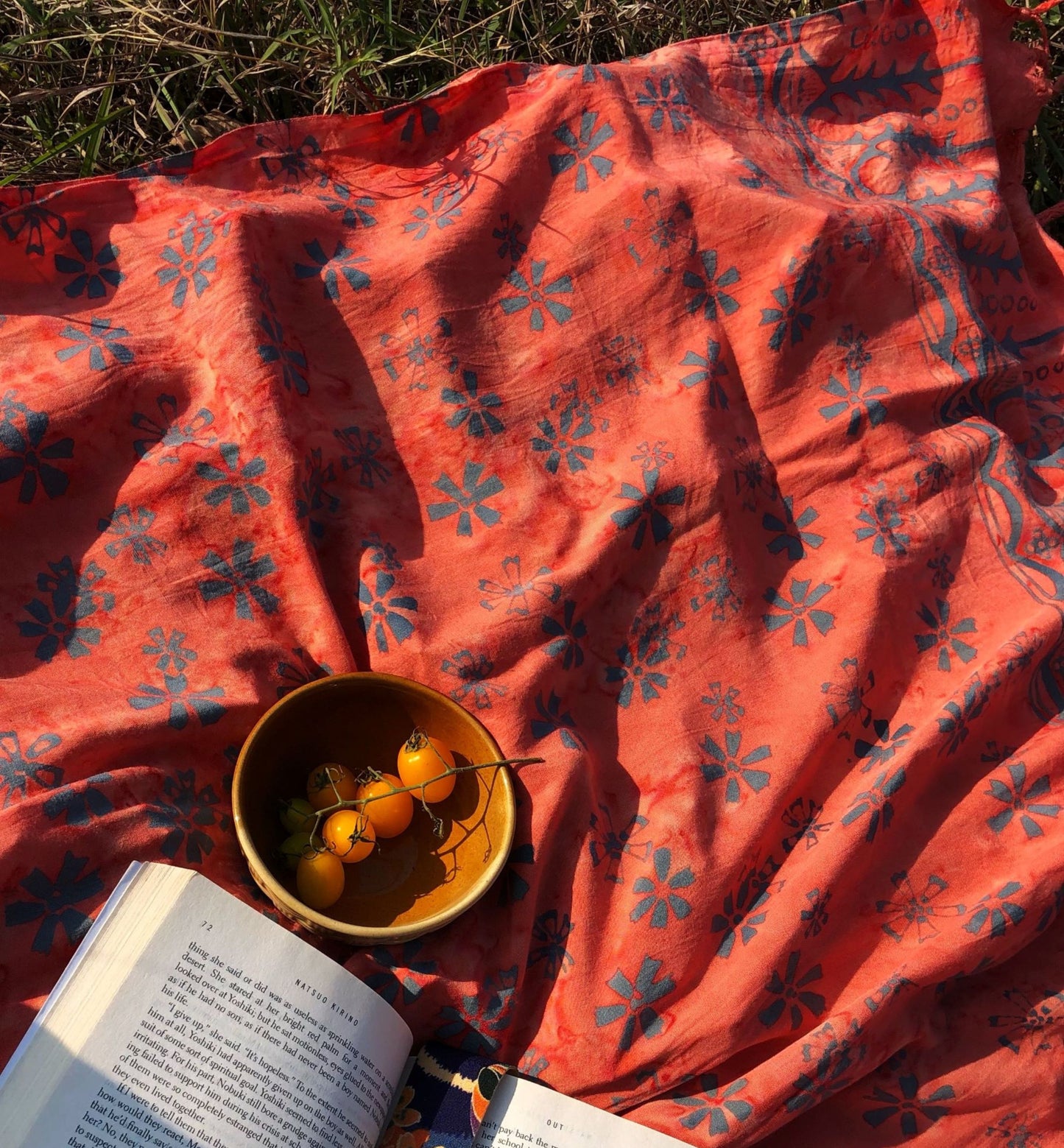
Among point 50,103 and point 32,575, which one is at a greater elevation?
point 50,103

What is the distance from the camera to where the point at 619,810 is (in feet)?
3.34

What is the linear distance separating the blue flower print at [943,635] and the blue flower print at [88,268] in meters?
0.97

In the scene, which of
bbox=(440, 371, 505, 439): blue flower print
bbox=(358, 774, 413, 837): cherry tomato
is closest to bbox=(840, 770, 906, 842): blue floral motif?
bbox=(358, 774, 413, 837): cherry tomato

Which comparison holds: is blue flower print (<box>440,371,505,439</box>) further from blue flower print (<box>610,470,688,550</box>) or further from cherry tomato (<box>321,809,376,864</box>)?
cherry tomato (<box>321,809,376,864</box>)

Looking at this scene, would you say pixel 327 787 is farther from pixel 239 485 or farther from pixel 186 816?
pixel 239 485

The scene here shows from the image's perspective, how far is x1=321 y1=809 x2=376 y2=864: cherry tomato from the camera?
0.90 m

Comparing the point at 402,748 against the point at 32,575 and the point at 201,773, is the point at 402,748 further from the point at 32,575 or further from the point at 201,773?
the point at 32,575

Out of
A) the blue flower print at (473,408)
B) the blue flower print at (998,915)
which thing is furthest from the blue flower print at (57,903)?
the blue flower print at (998,915)

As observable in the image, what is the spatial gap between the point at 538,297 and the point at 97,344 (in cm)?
49

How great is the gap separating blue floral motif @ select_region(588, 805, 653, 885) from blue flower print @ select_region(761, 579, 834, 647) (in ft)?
0.88

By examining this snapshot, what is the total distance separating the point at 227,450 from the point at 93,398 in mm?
139

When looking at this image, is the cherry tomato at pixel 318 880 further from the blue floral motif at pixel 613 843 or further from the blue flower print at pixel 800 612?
the blue flower print at pixel 800 612

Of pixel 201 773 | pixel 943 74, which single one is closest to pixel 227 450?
pixel 201 773

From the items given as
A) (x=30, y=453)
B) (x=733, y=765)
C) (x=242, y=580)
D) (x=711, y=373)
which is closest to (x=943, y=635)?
(x=733, y=765)
